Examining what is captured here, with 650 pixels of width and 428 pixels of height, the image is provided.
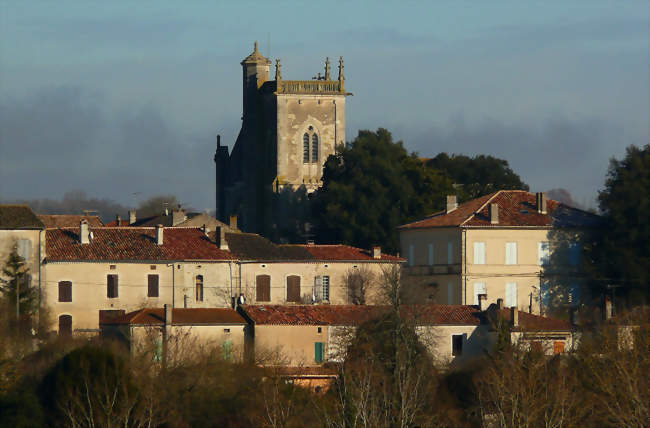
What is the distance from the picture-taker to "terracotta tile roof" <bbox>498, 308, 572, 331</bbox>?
195 feet

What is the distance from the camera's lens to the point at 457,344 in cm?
5981

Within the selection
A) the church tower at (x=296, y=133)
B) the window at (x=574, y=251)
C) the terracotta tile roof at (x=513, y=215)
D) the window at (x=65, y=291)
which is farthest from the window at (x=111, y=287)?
the church tower at (x=296, y=133)

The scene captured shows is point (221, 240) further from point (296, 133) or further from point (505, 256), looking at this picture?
point (296, 133)

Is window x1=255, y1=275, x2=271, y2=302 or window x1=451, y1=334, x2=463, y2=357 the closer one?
window x1=451, y1=334, x2=463, y2=357

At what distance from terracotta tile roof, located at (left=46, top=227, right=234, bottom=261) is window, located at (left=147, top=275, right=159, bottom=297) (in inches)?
28.7

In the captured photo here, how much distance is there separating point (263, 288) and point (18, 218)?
9245 millimetres

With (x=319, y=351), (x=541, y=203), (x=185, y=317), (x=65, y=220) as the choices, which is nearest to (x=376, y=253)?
(x=541, y=203)

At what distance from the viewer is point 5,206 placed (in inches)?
2616

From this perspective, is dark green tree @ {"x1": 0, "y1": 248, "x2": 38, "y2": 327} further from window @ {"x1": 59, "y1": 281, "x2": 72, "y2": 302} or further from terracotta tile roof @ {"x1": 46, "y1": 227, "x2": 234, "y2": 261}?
terracotta tile roof @ {"x1": 46, "y1": 227, "x2": 234, "y2": 261}

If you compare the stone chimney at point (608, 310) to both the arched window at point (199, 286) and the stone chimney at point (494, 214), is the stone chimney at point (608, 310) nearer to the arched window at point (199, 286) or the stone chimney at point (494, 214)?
the stone chimney at point (494, 214)

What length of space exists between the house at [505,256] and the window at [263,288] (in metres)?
5.99

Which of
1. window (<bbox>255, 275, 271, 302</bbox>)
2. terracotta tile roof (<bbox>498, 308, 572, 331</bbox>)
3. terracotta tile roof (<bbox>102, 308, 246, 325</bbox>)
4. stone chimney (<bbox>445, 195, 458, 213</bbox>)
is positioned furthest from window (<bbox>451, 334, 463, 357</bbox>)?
stone chimney (<bbox>445, 195, 458, 213</bbox>)

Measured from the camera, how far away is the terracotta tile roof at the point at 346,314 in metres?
59.1

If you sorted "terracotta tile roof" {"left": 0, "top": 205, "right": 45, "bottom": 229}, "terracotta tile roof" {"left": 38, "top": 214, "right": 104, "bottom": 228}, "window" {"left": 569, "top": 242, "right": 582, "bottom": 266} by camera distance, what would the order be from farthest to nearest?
"terracotta tile roof" {"left": 38, "top": 214, "right": 104, "bottom": 228}, "window" {"left": 569, "top": 242, "right": 582, "bottom": 266}, "terracotta tile roof" {"left": 0, "top": 205, "right": 45, "bottom": 229}
